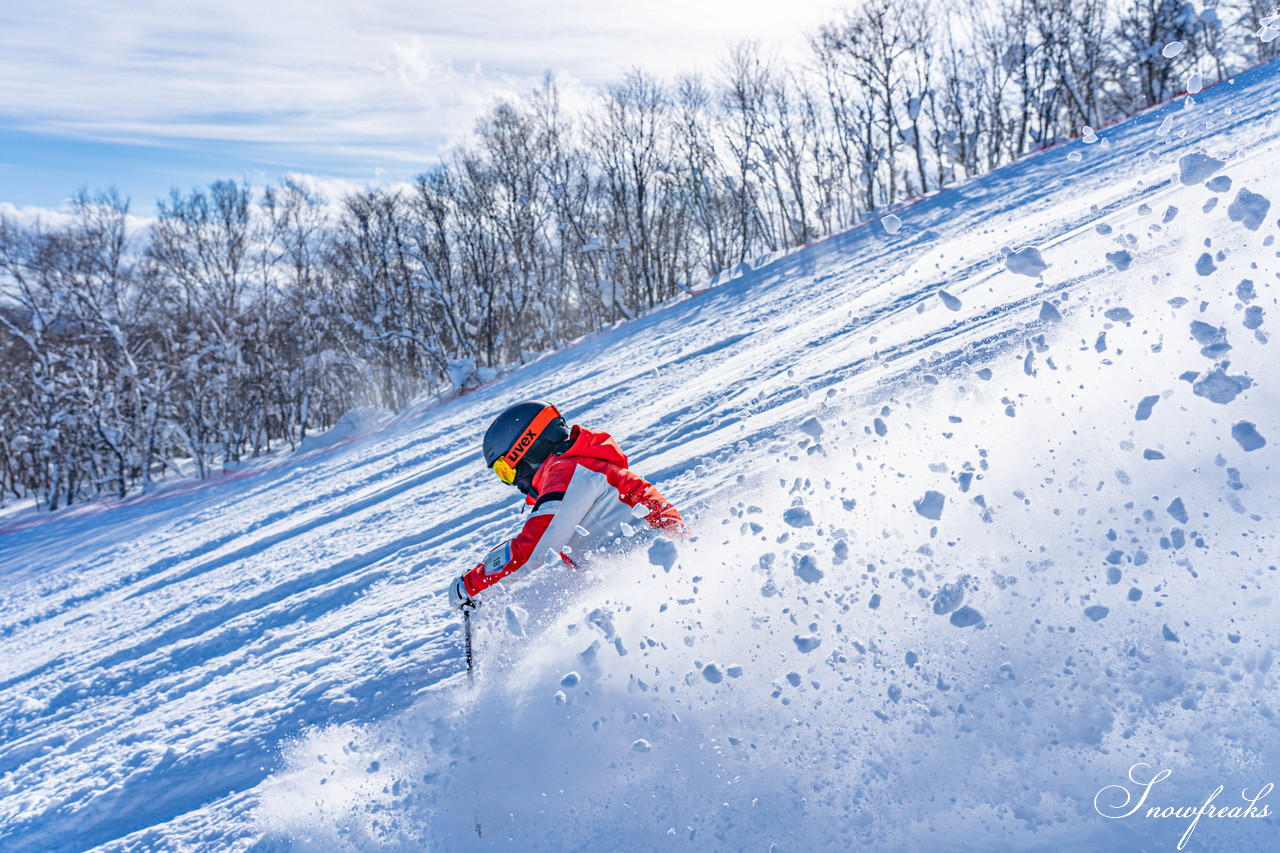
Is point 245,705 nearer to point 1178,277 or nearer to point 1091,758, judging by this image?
point 1091,758

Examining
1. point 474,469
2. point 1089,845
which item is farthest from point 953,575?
point 474,469

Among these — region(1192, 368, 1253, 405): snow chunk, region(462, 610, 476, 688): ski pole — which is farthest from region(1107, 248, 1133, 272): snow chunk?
region(462, 610, 476, 688): ski pole

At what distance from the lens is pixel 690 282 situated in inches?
1339

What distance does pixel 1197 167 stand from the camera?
9.10 feet

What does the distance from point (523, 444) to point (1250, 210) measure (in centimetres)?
303

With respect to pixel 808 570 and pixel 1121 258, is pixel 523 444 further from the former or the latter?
pixel 1121 258

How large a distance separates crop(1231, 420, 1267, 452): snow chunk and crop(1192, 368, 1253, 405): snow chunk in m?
0.12

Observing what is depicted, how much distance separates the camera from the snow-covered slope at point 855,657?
183cm

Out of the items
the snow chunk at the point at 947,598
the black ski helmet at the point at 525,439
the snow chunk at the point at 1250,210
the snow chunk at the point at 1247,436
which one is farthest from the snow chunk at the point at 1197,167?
the black ski helmet at the point at 525,439

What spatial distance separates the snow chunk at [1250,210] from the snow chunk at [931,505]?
1535 mm

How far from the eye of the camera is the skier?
9.37 ft

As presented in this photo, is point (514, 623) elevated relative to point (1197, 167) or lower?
lower

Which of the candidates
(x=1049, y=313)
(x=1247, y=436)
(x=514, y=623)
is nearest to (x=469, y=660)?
(x=514, y=623)

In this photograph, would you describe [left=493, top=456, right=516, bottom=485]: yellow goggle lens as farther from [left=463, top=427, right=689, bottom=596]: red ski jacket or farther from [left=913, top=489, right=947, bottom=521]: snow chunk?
[left=913, top=489, right=947, bottom=521]: snow chunk
